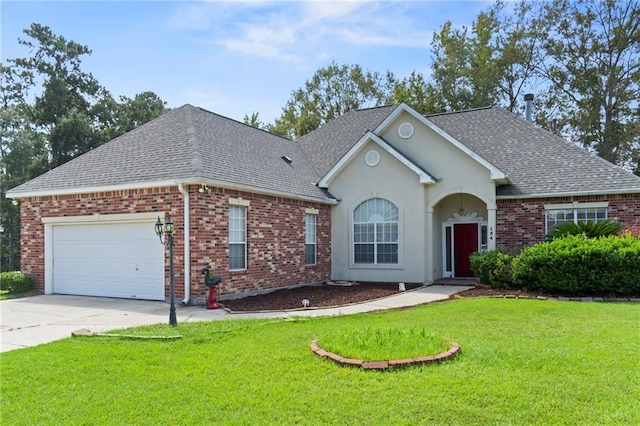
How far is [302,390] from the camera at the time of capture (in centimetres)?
518

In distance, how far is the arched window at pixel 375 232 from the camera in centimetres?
1719

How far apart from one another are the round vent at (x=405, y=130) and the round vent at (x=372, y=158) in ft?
3.98

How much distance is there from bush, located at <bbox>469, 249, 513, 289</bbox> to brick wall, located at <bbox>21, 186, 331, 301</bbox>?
18.8 feet

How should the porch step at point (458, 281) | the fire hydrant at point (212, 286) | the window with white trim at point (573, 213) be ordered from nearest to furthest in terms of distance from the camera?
the fire hydrant at point (212, 286)
the window with white trim at point (573, 213)
the porch step at point (458, 281)

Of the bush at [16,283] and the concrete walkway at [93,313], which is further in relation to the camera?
the bush at [16,283]

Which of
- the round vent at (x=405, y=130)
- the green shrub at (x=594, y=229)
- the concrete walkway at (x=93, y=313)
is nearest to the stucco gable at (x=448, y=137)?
the round vent at (x=405, y=130)

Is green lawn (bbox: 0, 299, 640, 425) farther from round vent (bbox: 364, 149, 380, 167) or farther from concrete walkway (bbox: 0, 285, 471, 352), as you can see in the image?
round vent (bbox: 364, 149, 380, 167)

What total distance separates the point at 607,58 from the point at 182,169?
3124 centimetres

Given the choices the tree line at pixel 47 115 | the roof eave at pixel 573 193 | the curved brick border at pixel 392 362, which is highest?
the tree line at pixel 47 115

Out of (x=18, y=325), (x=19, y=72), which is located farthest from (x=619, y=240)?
(x=19, y=72)

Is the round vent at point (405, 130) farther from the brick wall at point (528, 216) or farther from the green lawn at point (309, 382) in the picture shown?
the green lawn at point (309, 382)

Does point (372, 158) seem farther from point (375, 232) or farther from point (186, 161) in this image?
point (186, 161)

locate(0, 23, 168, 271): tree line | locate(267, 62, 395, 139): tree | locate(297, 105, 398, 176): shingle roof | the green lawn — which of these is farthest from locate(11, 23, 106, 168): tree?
the green lawn

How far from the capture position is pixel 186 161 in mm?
12922
